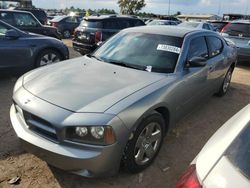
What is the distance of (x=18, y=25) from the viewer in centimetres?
1094

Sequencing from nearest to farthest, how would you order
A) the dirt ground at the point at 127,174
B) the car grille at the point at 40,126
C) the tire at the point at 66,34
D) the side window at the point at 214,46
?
1. the car grille at the point at 40,126
2. the dirt ground at the point at 127,174
3. the side window at the point at 214,46
4. the tire at the point at 66,34

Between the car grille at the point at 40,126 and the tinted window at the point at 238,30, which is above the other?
the tinted window at the point at 238,30

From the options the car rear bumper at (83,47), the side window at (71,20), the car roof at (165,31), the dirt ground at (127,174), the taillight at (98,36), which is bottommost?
the dirt ground at (127,174)

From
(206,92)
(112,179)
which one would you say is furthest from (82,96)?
(206,92)

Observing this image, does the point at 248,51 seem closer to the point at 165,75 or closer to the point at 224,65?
the point at 224,65

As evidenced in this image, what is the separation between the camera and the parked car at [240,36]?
10.1 meters

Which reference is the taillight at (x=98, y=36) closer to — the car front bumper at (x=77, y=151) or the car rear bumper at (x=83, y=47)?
the car rear bumper at (x=83, y=47)

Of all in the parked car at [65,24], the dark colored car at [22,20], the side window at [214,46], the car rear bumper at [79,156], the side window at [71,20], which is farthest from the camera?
the side window at [71,20]

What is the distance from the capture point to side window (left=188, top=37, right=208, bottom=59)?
435 centimetres

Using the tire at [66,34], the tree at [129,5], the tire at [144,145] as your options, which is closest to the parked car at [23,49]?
the tire at [144,145]

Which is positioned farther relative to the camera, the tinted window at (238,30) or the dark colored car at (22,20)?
the dark colored car at (22,20)

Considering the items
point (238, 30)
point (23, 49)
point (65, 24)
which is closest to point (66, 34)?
point (65, 24)

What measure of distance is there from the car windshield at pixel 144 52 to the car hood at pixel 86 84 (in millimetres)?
189

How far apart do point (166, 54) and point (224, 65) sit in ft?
7.30
